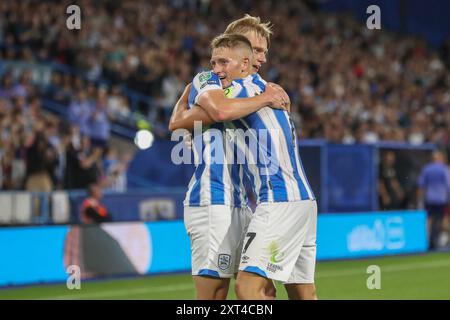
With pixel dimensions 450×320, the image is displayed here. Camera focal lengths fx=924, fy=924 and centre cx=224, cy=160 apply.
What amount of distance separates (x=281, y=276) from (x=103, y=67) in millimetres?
14331

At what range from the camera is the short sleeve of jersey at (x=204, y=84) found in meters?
6.07

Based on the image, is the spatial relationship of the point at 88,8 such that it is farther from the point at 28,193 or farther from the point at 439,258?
the point at 439,258

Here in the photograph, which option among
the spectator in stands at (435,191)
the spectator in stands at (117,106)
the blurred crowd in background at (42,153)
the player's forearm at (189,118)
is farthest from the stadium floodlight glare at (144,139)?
the player's forearm at (189,118)

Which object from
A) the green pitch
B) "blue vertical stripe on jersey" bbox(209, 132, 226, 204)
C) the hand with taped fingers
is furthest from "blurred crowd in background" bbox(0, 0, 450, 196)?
the hand with taped fingers

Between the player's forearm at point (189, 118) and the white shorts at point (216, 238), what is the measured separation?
564 mm

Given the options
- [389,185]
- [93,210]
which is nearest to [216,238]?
[93,210]

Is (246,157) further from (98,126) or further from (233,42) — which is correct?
(98,126)

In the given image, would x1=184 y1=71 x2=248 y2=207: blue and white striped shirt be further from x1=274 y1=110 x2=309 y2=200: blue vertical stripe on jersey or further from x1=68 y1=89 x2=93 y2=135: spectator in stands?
x1=68 y1=89 x2=93 y2=135: spectator in stands

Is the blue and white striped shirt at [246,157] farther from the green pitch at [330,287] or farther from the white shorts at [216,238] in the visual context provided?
the green pitch at [330,287]

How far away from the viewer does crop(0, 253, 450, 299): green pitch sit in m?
10.9

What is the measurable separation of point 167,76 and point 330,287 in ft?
31.4

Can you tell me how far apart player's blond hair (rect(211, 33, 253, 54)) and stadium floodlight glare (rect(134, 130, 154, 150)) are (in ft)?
31.2

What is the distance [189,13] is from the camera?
23828 mm

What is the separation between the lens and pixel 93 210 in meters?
13.5
